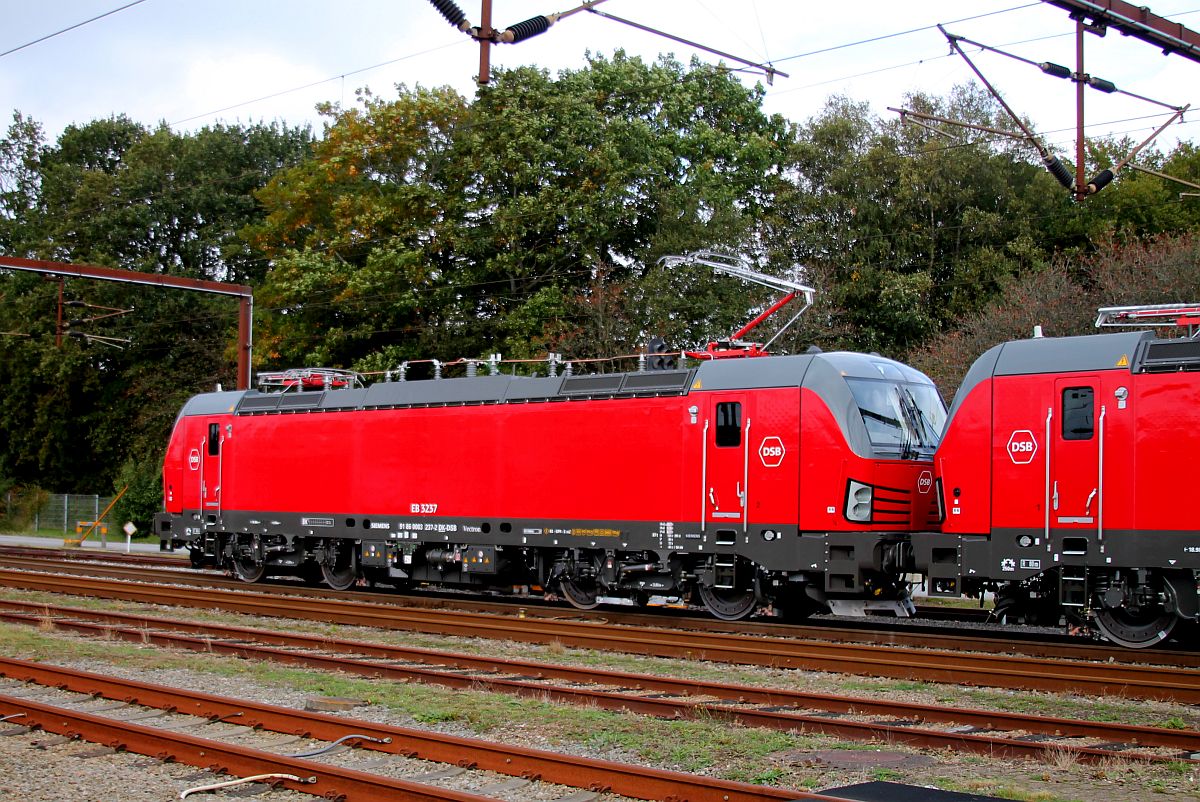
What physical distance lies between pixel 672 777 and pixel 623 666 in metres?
6.27

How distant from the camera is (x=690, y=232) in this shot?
3806 centimetres

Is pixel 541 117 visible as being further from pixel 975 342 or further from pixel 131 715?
pixel 131 715

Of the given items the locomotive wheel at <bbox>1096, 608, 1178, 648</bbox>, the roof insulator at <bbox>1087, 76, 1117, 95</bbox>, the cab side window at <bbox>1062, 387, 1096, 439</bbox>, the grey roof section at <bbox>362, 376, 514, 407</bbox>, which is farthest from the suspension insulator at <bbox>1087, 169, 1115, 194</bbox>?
the grey roof section at <bbox>362, 376, 514, 407</bbox>

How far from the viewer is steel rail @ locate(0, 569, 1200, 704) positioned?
41.3ft

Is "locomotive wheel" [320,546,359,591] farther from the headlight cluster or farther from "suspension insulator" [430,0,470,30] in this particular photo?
"suspension insulator" [430,0,470,30]

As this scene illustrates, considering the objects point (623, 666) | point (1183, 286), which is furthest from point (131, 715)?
point (1183, 286)

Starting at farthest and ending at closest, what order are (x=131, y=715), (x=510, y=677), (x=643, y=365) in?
(x=643, y=365)
(x=510, y=677)
(x=131, y=715)

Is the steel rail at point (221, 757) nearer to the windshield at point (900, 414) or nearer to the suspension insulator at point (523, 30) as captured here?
the suspension insulator at point (523, 30)

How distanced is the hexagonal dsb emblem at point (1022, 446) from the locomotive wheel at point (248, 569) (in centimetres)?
1729

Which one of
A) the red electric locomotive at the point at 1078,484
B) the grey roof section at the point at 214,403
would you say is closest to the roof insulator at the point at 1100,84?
the red electric locomotive at the point at 1078,484

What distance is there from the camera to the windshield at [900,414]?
1741cm

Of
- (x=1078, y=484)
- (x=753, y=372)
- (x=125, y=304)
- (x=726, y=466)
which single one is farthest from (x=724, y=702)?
(x=125, y=304)

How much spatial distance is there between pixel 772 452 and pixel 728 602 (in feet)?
9.10

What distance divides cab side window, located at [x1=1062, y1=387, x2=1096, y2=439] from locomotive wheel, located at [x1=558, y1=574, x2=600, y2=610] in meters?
8.76
